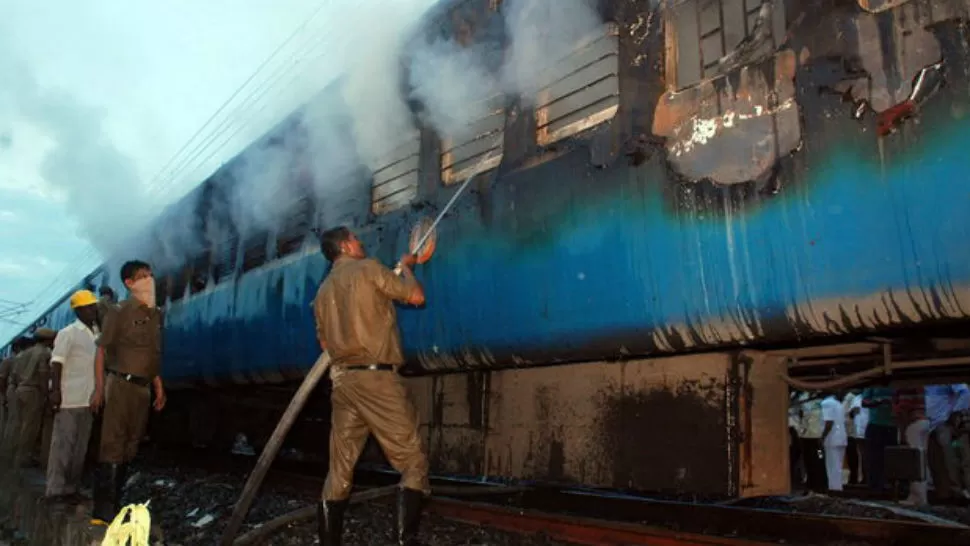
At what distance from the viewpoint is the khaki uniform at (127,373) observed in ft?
13.9

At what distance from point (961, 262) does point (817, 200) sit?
1.59ft

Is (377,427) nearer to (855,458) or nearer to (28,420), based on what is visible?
(28,420)

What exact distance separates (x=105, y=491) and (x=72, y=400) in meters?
1.13

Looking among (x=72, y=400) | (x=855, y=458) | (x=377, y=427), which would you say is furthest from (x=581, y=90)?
(x=855, y=458)

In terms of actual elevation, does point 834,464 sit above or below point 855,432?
below

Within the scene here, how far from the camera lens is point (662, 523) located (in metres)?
4.32

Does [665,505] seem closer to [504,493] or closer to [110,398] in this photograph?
[504,493]

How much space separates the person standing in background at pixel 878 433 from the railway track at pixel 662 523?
13.1ft

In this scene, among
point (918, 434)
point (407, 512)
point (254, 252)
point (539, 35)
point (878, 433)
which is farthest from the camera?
point (878, 433)

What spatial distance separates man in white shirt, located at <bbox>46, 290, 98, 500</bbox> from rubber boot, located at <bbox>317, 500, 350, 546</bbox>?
7.25 feet

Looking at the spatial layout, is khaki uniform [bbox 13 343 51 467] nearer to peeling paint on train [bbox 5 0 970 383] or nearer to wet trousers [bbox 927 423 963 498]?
peeling paint on train [bbox 5 0 970 383]

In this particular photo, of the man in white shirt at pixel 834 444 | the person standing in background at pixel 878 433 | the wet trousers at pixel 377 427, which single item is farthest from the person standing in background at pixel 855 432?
the wet trousers at pixel 377 427

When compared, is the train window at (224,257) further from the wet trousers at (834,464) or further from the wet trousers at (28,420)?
the wet trousers at (834,464)

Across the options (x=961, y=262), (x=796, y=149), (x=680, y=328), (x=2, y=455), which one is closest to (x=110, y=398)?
(x=680, y=328)
